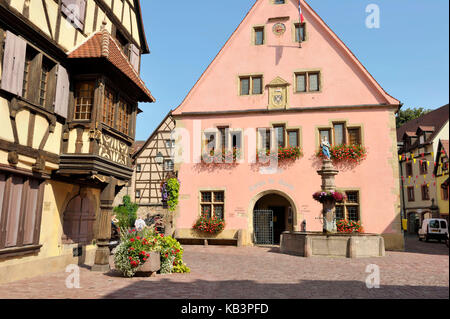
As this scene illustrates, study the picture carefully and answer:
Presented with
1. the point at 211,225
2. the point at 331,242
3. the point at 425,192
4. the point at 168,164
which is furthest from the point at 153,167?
the point at 425,192

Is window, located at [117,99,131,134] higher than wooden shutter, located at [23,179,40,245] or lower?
higher

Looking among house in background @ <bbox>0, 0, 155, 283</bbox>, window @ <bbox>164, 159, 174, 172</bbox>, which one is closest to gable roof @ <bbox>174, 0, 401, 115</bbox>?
house in background @ <bbox>0, 0, 155, 283</bbox>

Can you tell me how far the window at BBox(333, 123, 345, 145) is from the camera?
17250 millimetres

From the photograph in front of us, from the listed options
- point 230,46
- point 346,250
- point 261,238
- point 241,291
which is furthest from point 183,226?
point 241,291

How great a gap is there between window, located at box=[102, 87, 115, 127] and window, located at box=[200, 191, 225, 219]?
838 centimetres

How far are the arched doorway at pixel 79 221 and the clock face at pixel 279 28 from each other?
1285cm

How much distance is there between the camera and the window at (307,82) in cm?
1789

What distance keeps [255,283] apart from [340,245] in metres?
5.58

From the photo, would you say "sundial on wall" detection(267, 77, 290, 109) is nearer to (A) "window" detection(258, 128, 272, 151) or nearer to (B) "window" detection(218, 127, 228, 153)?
(A) "window" detection(258, 128, 272, 151)

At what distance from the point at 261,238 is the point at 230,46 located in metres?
10.5

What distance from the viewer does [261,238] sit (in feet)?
59.3

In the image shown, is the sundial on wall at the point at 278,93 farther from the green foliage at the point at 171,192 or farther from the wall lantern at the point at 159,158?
the wall lantern at the point at 159,158

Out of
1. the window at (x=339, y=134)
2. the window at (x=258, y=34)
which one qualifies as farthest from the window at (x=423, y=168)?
the window at (x=258, y=34)

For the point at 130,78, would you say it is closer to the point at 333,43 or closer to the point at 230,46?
the point at 230,46
